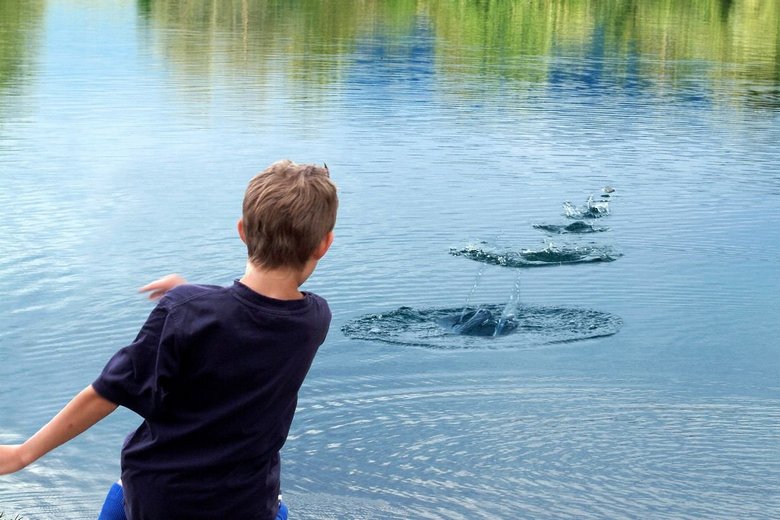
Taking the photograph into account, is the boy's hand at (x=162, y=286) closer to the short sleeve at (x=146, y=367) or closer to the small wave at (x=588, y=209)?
the short sleeve at (x=146, y=367)

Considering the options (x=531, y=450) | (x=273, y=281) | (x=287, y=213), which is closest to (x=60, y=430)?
(x=273, y=281)

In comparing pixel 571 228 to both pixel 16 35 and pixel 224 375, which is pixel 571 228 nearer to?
pixel 224 375

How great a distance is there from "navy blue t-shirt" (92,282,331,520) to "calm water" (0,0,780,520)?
3.37 m

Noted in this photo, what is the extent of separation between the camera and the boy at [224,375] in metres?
2.69

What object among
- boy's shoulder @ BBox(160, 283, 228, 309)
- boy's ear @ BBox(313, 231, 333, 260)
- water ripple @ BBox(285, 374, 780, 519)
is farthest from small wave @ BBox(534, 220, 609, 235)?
boy's shoulder @ BBox(160, 283, 228, 309)

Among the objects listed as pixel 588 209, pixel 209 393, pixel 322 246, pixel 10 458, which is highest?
pixel 322 246

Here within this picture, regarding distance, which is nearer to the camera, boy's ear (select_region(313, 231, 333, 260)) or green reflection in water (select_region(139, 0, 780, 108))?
boy's ear (select_region(313, 231, 333, 260))

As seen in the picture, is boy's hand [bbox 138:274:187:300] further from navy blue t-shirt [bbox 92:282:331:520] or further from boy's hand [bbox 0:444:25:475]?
boy's hand [bbox 0:444:25:475]

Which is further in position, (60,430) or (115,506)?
(115,506)

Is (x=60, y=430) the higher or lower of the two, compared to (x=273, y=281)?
lower

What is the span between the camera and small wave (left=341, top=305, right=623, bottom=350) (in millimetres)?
8883

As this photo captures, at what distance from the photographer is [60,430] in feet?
8.89

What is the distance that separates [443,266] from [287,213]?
8403mm

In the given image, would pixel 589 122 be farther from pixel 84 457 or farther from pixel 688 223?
pixel 84 457
